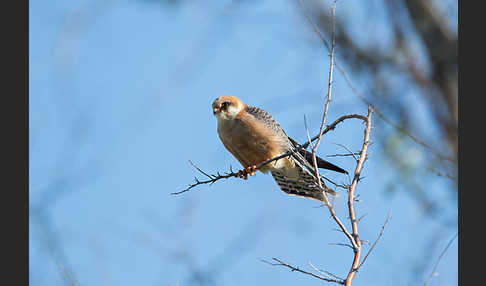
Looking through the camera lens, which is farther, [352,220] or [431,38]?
[431,38]

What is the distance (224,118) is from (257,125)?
310 millimetres

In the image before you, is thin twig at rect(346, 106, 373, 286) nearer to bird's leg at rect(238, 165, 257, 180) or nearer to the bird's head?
bird's leg at rect(238, 165, 257, 180)

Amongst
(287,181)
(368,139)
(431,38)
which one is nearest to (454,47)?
(431,38)

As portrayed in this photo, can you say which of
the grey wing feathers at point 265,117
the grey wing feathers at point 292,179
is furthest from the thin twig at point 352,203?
the grey wing feathers at point 265,117

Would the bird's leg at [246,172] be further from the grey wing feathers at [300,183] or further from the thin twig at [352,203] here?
the thin twig at [352,203]

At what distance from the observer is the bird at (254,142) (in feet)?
15.9

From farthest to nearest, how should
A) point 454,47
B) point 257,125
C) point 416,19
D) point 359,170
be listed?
1. point 416,19
2. point 454,47
3. point 257,125
4. point 359,170

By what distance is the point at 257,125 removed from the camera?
4.91 m

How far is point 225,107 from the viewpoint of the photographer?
498 cm

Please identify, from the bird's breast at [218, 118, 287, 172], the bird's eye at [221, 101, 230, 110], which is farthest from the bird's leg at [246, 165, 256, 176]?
the bird's eye at [221, 101, 230, 110]

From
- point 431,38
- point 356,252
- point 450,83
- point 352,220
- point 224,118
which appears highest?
point 431,38

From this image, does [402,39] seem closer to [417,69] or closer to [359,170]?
[417,69]

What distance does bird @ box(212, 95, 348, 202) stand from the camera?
486 cm

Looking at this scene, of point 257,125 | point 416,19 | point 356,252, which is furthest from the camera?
point 416,19
